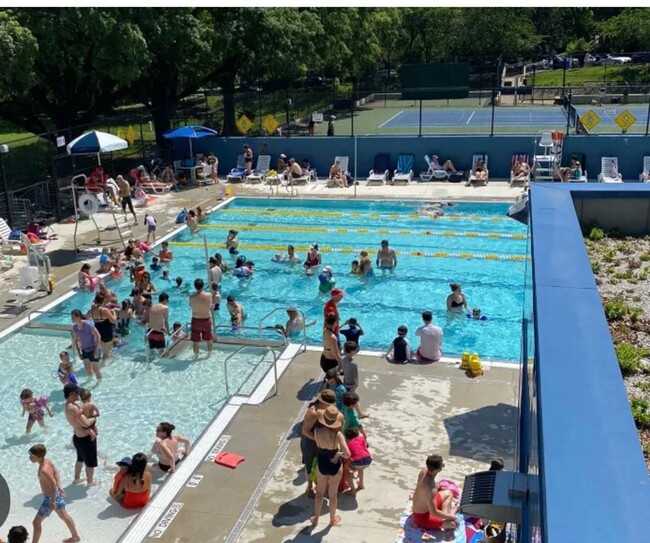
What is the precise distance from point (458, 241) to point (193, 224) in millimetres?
7379

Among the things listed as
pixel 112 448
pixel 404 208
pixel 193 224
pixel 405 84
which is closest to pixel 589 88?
pixel 405 84

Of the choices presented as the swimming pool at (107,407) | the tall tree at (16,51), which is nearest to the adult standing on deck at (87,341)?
the swimming pool at (107,407)

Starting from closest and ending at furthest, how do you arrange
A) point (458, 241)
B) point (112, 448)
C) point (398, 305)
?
1. point (112, 448)
2. point (398, 305)
3. point (458, 241)

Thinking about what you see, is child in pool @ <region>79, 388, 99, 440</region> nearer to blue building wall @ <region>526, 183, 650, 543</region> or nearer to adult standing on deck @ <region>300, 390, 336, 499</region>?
adult standing on deck @ <region>300, 390, 336, 499</region>

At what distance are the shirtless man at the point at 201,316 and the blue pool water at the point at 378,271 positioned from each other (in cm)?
214

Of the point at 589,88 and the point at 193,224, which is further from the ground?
the point at 589,88

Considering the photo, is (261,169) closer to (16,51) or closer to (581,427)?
(16,51)

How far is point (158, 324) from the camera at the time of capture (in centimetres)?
A: 1190

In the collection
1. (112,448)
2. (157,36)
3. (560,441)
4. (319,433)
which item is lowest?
(112,448)

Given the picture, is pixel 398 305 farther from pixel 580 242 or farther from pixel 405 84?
pixel 405 84

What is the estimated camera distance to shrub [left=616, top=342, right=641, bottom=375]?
4.92m

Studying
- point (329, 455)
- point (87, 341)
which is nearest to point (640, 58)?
point (87, 341)

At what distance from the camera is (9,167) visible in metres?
30.5

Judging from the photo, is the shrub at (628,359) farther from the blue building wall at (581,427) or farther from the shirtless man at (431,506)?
the shirtless man at (431,506)
